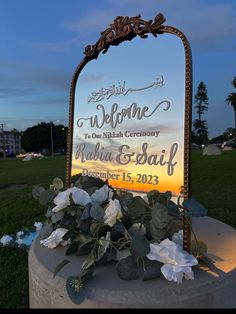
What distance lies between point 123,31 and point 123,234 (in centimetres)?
151

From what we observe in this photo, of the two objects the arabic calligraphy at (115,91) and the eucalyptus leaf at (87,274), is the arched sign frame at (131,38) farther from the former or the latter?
the eucalyptus leaf at (87,274)

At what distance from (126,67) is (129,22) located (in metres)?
0.32

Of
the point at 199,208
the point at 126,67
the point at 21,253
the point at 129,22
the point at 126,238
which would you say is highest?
the point at 129,22

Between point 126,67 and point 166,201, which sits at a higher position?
point 126,67

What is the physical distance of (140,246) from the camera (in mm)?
2324

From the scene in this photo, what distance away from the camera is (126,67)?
3.21m

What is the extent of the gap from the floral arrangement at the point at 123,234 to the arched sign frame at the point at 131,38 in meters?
0.14

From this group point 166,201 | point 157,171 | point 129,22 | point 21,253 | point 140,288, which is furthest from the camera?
point 21,253

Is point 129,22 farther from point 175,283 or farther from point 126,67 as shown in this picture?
point 175,283

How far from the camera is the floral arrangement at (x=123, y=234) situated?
228cm

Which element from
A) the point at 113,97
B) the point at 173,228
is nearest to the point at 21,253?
the point at 113,97

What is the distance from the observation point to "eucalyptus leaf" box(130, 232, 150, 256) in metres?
2.31

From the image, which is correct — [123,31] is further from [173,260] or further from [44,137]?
[44,137]

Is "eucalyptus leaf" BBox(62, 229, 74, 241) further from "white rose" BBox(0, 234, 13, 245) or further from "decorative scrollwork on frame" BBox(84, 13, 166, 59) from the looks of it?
"white rose" BBox(0, 234, 13, 245)
